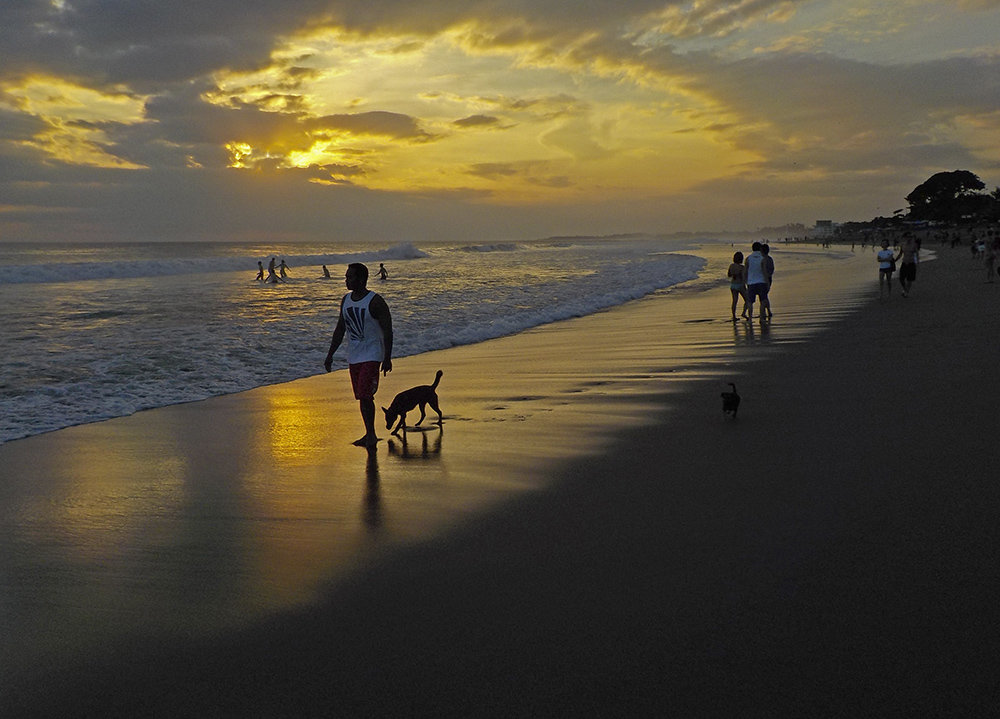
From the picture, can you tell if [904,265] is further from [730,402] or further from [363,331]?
[363,331]

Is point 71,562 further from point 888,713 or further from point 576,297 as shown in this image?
point 576,297

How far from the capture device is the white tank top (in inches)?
274

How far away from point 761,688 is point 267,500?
363 centimetres

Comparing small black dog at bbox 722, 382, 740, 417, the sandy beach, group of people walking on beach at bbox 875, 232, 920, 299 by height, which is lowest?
the sandy beach

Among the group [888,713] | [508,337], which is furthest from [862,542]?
[508,337]

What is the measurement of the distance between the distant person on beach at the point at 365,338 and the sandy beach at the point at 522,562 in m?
0.46

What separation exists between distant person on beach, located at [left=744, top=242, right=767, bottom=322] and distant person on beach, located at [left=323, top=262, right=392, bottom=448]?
1122 centimetres

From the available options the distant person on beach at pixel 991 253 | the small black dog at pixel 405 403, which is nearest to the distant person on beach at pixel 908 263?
the distant person on beach at pixel 991 253

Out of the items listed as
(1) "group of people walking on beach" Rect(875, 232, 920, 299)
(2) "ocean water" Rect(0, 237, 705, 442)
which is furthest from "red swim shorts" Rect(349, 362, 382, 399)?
(1) "group of people walking on beach" Rect(875, 232, 920, 299)

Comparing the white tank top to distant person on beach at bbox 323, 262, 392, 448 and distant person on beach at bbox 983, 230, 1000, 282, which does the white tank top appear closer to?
distant person on beach at bbox 323, 262, 392, 448

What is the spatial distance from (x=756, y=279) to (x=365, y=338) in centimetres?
1149

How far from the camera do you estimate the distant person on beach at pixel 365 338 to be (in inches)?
273

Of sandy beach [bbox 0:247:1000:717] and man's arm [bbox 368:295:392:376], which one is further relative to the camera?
man's arm [bbox 368:295:392:376]

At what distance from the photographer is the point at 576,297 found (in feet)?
85.1
